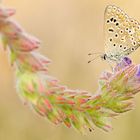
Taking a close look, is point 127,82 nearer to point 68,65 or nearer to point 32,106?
point 32,106

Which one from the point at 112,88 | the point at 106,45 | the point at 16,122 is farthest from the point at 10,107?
the point at 112,88

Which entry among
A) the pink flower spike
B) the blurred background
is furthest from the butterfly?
the blurred background

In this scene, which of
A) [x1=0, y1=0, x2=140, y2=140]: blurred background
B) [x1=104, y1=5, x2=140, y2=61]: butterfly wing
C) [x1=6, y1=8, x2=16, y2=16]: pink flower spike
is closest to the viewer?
[x1=6, y1=8, x2=16, y2=16]: pink flower spike

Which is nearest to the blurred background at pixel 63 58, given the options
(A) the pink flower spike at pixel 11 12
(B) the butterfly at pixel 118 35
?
(B) the butterfly at pixel 118 35

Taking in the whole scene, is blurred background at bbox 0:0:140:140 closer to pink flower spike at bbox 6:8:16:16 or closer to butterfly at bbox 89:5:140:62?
butterfly at bbox 89:5:140:62

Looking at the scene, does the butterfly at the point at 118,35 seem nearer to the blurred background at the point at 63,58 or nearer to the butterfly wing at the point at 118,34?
the butterfly wing at the point at 118,34

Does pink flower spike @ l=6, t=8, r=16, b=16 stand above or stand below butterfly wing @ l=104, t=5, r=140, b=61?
above
